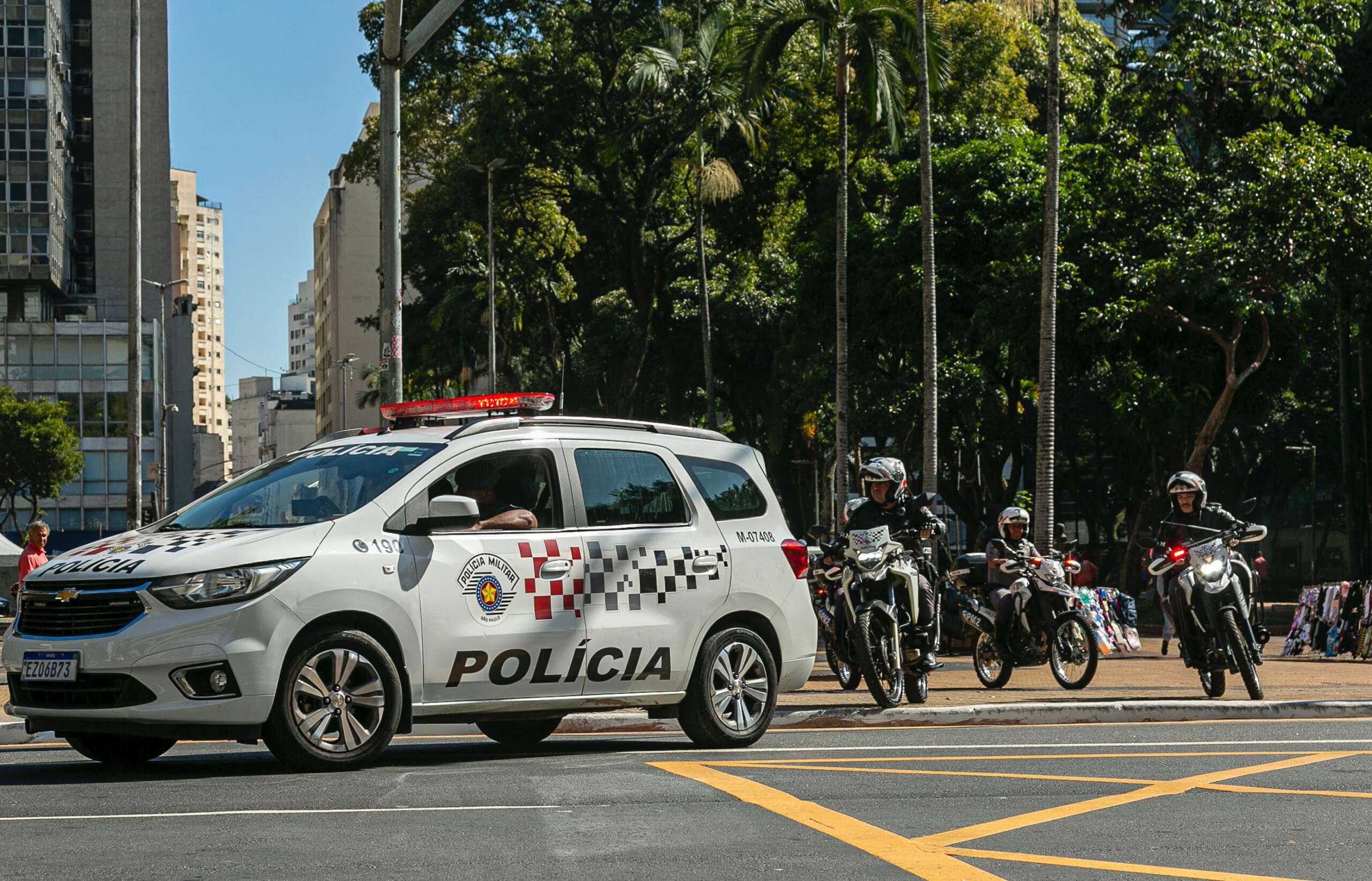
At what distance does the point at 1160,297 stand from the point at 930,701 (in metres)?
17.5

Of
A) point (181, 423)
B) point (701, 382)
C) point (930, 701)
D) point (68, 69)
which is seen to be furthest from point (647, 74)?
point (181, 423)

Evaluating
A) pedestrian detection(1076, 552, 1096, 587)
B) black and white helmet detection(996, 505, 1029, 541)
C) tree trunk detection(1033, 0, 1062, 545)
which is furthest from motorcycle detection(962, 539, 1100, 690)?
tree trunk detection(1033, 0, 1062, 545)

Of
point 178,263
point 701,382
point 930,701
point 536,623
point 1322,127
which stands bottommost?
point 930,701

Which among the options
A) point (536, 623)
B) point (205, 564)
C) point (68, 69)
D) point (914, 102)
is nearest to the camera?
point (205, 564)

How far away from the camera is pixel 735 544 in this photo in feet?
34.8

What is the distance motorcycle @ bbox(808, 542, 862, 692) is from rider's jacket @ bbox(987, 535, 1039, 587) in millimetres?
1443

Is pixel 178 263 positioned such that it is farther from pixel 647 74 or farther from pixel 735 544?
pixel 735 544

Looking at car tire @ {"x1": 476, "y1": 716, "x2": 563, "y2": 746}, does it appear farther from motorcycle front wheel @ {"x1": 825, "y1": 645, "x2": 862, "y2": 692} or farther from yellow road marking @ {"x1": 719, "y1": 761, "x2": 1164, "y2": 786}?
motorcycle front wheel @ {"x1": 825, "y1": 645, "x2": 862, "y2": 692}

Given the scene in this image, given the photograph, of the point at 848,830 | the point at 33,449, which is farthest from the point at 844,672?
the point at 33,449

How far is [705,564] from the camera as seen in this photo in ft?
34.0

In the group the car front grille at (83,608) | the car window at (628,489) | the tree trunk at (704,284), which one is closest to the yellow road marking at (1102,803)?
the car window at (628,489)

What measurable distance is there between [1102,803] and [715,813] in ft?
5.85

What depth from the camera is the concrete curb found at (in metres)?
12.2

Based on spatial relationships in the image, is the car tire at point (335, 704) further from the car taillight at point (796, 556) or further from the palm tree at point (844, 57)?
the palm tree at point (844, 57)
